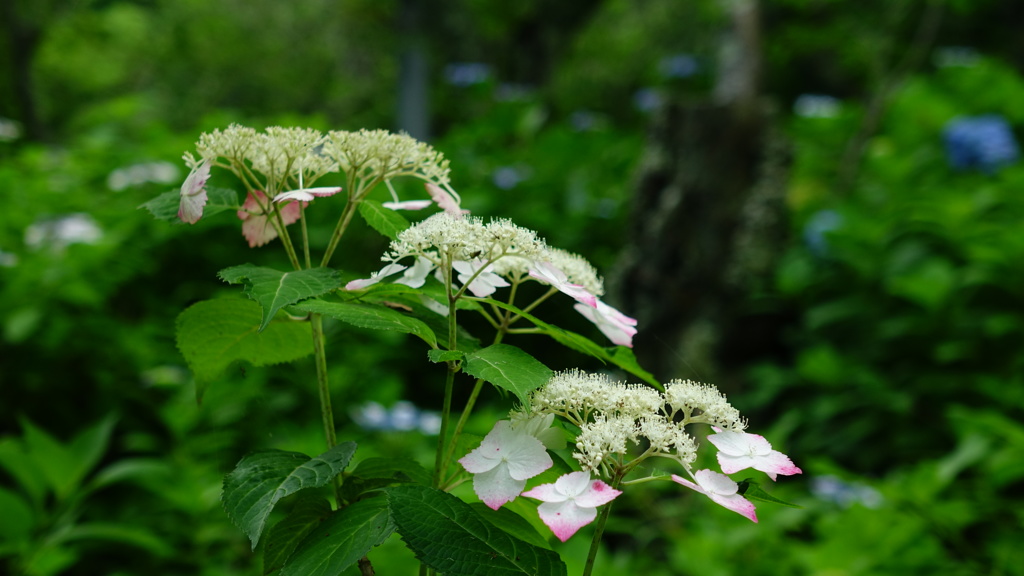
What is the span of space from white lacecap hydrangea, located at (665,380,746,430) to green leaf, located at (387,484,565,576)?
133 millimetres

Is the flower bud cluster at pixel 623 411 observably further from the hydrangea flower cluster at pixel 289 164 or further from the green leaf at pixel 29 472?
the green leaf at pixel 29 472

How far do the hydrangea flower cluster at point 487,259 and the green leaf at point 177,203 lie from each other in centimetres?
13

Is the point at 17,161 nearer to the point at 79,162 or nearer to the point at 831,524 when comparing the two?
the point at 79,162

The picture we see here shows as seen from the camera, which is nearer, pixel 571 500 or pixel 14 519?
pixel 571 500

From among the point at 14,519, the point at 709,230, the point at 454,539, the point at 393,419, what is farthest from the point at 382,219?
the point at 709,230

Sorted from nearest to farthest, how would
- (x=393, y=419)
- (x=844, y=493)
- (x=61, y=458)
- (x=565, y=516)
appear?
(x=565, y=516) → (x=61, y=458) → (x=393, y=419) → (x=844, y=493)

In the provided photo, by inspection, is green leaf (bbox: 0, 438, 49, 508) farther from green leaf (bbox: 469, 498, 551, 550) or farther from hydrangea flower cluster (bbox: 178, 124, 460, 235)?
green leaf (bbox: 469, 498, 551, 550)

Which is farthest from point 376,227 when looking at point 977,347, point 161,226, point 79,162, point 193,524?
point 79,162

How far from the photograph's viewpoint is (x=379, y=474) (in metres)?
0.56

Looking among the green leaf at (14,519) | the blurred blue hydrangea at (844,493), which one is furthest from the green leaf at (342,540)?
the blurred blue hydrangea at (844,493)

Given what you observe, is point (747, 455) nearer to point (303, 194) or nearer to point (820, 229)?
point (303, 194)

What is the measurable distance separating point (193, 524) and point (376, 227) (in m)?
1.63

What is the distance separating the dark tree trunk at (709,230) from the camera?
3557mm

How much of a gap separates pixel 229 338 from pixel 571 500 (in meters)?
0.33
